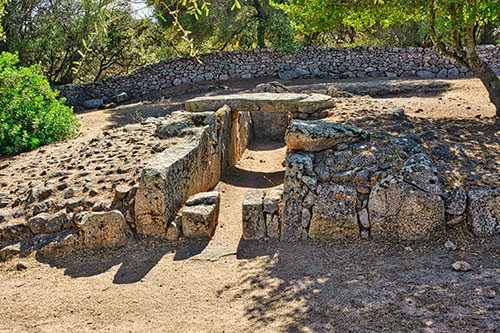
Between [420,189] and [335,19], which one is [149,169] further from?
[335,19]

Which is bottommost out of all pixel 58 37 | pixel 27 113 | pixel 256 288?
pixel 256 288

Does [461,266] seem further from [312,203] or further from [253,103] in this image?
[253,103]

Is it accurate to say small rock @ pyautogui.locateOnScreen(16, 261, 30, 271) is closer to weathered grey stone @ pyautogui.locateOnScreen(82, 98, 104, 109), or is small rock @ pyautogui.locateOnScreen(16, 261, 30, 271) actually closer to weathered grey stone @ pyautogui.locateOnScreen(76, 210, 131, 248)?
weathered grey stone @ pyautogui.locateOnScreen(76, 210, 131, 248)

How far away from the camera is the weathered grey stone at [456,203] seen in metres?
5.80

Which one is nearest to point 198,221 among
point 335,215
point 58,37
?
point 335,215

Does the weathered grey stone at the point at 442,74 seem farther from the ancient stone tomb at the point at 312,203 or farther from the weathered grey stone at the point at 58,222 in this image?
the weathered grey stone at the point at 58,222

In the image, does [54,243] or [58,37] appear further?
[58,37]

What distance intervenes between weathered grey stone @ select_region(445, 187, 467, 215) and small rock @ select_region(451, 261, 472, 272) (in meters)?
0.86

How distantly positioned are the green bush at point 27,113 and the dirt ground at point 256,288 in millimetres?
4718

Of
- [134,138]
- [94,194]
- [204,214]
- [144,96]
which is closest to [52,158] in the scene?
[134,138]

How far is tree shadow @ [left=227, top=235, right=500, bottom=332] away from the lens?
4.26 meters

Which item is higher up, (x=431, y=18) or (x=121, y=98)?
(x=431, y=18)

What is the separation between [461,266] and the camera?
507 cm

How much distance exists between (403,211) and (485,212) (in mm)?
1030
